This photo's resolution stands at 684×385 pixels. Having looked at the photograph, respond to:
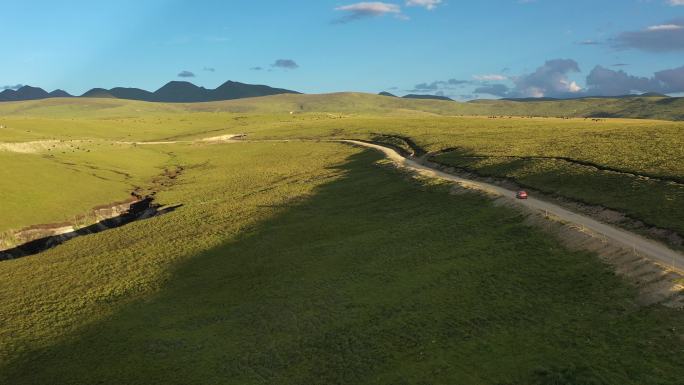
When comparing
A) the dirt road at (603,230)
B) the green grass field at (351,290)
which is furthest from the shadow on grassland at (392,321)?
the dirt road at (603,230)

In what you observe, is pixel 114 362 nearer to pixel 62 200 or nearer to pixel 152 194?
pixel 62 200

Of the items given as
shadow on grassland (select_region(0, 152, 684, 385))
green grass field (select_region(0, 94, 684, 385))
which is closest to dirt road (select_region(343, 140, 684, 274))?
green grass field (select_region(0, 94, 684, 385))

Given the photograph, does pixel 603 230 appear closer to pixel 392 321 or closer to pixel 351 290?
pixel 392 321

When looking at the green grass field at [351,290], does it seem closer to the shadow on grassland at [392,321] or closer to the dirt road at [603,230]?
the shadow on grassland at [392,321]

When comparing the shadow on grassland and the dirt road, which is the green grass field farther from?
the dirt road

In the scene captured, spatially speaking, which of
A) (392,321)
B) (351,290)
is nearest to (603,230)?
(392,321)

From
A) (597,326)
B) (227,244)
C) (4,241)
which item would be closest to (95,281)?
(227,244)
